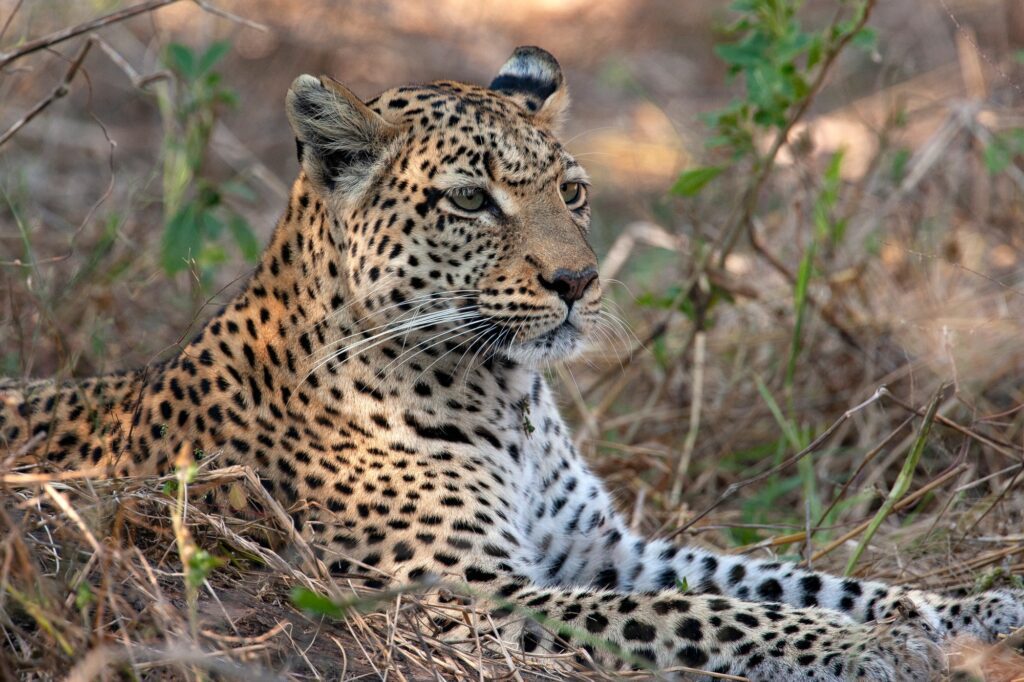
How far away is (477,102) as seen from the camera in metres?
5.30

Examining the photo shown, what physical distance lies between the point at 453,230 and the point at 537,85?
124 centimetres

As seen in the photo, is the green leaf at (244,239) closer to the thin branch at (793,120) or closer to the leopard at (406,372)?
the leopard at (406,372)

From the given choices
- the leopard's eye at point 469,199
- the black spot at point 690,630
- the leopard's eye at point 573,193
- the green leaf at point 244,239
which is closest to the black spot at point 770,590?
the black spot at point 690,630

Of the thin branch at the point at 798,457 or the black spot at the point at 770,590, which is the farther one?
the black spot at the point at 770,590

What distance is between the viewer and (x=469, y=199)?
203 inches

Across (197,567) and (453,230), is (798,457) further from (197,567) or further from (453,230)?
(197,567)

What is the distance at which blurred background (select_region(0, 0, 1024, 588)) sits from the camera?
6.15 m

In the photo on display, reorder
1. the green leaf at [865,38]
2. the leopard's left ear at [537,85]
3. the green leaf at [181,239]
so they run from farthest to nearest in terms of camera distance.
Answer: the green leaf at [181,239], the green leaf at [865,38], the leopard's left ear at [537,85]

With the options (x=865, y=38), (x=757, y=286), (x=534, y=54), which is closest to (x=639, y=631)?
(x=534, y=54)

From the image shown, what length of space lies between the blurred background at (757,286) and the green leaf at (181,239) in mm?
30

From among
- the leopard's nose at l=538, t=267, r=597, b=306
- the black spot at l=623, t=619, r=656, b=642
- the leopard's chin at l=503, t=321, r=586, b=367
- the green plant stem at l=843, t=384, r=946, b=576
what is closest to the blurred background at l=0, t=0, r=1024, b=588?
the green plant stem at l=843, t=384, r=946, b=576

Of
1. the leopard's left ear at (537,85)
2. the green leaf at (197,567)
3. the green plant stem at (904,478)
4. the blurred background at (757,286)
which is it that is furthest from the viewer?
the blurred background at (757,286)

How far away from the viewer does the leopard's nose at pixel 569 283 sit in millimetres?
4973

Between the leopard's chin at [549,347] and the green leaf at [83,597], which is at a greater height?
the leopard's chin at [549,347]
